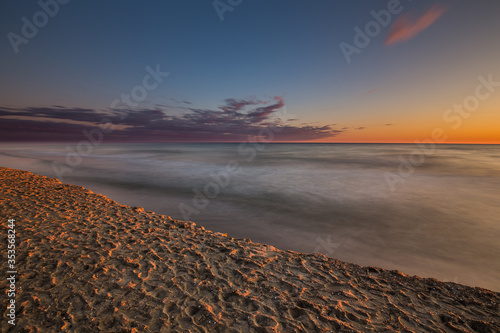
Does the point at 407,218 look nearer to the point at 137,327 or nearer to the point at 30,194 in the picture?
the point at 137,327

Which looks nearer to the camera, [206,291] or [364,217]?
[206,291]

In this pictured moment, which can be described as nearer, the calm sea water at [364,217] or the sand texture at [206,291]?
the sand texture at [206,291]

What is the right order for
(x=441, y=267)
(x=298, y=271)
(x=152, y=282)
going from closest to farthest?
(x=152, y=282) → (x=298, y=271) → (x=441, y=267)

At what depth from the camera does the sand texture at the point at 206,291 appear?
11.3 feet

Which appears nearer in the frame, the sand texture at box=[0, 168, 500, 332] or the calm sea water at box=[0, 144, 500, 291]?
the sand texture at box=[0, 168, 500, 332]

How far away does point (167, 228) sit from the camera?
23.7 feet

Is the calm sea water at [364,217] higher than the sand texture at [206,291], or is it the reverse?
the sand texture at [206,291]

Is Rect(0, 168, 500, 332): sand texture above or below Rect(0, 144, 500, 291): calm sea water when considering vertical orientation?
above

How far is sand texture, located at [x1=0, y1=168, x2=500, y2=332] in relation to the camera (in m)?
3.44

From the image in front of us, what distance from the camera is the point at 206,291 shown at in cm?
417

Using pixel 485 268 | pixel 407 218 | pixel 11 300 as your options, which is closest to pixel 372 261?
pixel 485 268

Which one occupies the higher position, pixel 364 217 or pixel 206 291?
pixel 206 291

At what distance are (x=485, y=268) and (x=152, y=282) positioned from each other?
9.43m

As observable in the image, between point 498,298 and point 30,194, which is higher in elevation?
point 30,194
